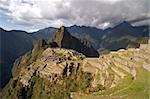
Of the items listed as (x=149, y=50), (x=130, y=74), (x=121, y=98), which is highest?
(x=149, y=50)

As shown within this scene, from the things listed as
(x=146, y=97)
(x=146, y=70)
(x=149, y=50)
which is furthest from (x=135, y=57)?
(x=146, y=97)

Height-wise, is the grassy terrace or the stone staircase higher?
the stone staircase

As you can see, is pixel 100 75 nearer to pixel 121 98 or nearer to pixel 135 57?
pixel 135 57

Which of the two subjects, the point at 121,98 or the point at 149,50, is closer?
the point at 121,98

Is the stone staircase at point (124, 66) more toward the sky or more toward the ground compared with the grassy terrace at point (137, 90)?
more toward the sky

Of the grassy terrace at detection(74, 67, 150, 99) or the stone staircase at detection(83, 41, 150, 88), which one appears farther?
the stone staircase at detection(83, 41, 150, 88)

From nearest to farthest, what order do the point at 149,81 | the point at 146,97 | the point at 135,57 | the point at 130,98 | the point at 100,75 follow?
the point at 146,97 → the point at 130,98 → the point at 149,81 → the point at 135,57 → the point at 100,75

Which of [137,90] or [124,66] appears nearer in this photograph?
[137,90]

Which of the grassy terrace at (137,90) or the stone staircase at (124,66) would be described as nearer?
the grassy terrace at (137,90)

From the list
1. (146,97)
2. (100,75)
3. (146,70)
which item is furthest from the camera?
(100,75)

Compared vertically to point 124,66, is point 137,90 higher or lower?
lower

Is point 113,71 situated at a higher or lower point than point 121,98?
higher
